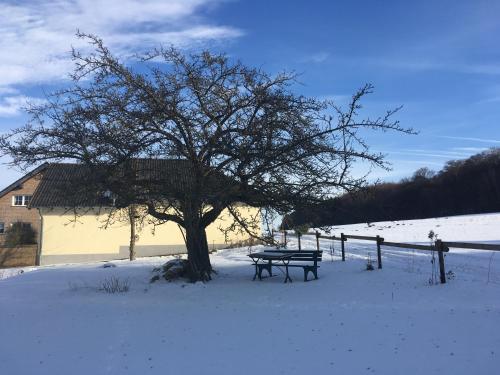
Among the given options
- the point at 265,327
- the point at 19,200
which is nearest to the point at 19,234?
the point at 19,200

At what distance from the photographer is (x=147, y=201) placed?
1201 centimetres

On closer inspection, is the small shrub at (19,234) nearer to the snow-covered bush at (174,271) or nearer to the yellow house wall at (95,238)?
the yellow house wall at (95,238)

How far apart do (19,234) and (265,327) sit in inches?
1316

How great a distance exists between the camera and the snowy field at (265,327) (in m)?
5.60

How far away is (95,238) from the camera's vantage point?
99.0ft

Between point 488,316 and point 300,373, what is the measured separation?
137 inches

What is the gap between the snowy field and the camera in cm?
560

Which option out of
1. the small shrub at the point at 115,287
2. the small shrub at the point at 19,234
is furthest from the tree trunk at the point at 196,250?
the small shrub at the point at 19,234

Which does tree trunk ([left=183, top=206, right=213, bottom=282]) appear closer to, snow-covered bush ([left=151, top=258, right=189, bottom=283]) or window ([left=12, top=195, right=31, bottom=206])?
snow-covered bush ([left=151, top=258, right=189, bottom=283])

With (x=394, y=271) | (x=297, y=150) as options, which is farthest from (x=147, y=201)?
(x=394, y=271)

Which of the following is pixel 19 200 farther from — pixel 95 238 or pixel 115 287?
pixel 115 287

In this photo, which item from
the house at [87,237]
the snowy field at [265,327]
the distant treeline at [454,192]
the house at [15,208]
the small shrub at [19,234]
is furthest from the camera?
the distant treeline at [454,192]

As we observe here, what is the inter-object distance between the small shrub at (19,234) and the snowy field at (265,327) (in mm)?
26050

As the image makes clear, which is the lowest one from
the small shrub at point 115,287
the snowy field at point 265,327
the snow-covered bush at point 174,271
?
the snowy field at point 265,327
